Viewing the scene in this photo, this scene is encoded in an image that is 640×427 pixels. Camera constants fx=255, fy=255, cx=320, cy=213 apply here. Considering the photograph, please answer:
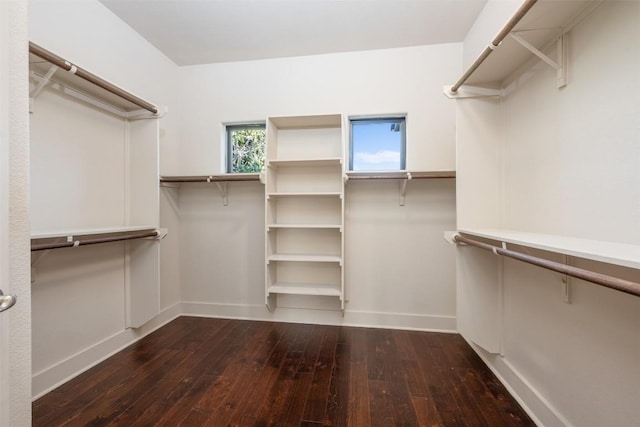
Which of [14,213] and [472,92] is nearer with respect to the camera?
[14,213]

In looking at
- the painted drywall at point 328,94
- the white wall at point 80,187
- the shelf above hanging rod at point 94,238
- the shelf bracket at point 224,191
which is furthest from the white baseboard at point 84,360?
the painted drywall at point 328,94

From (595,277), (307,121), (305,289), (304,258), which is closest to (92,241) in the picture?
(304,258)

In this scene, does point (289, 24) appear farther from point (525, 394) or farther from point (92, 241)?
point (525, 394)

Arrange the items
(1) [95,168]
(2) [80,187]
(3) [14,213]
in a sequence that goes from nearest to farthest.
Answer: (3) [14,213] < (2) [80,187] < (1) [95,168]

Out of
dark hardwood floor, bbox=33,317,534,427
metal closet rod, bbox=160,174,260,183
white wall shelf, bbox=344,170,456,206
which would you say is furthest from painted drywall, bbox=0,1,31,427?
white wall shelf, bbox=344,170,456,206

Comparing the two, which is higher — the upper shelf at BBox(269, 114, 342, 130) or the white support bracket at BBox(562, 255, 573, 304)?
the upper shelf at BBox(269, 114, 342, 130)

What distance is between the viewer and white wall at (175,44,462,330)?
94.7 inches

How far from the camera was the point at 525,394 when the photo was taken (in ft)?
4.91

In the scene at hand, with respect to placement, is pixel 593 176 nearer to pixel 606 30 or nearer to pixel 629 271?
pixel 629 271

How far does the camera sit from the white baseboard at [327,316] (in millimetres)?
2416

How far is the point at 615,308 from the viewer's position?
3.34ft

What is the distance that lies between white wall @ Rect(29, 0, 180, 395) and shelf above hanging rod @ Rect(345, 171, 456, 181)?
197cm

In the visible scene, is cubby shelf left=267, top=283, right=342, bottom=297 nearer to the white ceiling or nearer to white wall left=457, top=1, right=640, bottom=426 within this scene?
white wall left=457, top=1, right=640, bottom=426

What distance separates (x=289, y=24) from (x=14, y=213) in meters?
2.21
